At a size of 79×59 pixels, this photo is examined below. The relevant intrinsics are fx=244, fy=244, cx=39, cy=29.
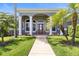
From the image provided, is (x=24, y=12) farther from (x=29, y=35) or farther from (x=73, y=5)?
(x=73, y=5)

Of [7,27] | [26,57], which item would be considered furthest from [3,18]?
[26,57]

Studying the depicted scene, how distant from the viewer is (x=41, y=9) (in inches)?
465

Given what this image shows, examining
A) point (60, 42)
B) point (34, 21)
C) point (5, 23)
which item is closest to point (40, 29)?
point (34, 21)

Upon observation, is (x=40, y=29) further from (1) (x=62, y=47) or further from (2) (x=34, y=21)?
(1) (x=62, y=47)

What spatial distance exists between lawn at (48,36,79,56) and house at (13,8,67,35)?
1.20 feet

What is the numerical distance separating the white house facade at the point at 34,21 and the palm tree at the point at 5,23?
573 millimetres

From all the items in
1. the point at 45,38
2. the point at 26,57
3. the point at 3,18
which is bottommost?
the point at 26,57

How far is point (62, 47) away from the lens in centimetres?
1143

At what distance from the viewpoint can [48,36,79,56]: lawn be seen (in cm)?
1105

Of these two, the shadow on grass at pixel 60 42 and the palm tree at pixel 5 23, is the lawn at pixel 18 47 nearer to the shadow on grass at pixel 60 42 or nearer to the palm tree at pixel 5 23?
the palm tree at pixel 5 23

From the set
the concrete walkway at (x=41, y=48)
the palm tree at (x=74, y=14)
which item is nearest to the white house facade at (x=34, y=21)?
the concrete walkway at (x=41, y=48)

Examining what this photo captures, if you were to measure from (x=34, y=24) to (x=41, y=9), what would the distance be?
1.08 m

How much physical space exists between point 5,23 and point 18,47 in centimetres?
130

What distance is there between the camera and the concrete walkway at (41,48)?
11.2 m
